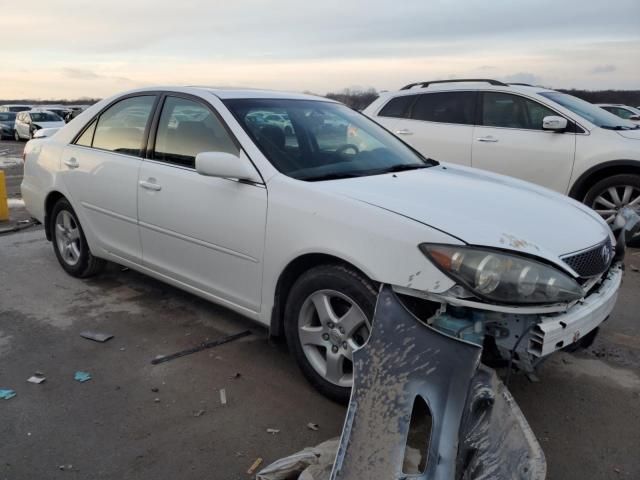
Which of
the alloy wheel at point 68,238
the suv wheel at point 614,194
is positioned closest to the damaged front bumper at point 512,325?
the alloy wheel at point 68,238

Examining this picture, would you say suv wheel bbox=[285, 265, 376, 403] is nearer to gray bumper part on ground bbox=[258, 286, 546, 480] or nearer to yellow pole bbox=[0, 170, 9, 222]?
gray bumper part on ground bbox=[258, 286, 546, 480]

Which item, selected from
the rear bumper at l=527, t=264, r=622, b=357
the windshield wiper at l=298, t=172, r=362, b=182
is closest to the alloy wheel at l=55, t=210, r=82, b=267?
the windshield wiper at l=298, t=172, r=362, b=182

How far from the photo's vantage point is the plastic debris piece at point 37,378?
11.2 feet

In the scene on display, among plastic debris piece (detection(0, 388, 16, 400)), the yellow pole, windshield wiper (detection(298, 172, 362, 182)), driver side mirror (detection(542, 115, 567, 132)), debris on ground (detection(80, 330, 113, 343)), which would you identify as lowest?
plastic debris piece (detection(0, 388, 16, 400))

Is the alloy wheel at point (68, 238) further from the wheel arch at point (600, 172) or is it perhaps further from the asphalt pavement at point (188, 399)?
the wheel arch at point (600, 172)

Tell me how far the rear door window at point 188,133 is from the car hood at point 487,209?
2.90ft

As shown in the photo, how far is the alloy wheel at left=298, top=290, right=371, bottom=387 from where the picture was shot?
295cm

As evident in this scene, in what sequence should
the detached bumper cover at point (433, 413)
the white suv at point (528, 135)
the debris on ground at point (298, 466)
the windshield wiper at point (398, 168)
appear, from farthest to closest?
1. the white suv at point (528, 135)
2. the windshield wiper at point (398, 168)
3. the debris on ground at point (298, 466)
4. the detached bumper cover at point (433, 413)

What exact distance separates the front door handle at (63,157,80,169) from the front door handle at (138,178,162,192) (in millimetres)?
1000

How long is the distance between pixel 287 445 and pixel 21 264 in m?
4.04

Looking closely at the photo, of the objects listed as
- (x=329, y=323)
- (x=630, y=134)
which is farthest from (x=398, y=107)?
(x=329, y=323)

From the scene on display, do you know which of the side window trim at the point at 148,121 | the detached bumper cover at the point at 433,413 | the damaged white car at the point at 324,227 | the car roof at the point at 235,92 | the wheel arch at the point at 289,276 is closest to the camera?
the detached bumper cover at the point at 433,413

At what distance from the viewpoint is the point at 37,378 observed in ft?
11.4

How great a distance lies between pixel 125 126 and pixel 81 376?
196 cm
